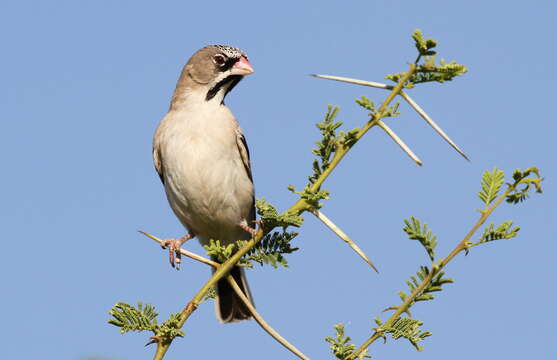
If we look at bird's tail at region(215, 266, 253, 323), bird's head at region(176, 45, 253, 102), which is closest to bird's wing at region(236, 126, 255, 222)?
bird's head at region(176, 45, 253, 102)

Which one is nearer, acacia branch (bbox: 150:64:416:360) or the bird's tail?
acacia branch (bbox: 150:64:416:360)

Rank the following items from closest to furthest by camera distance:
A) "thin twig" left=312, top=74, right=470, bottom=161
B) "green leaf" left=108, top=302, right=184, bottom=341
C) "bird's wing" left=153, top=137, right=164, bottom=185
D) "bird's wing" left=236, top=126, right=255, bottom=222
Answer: "thin twig" left=312, top=74, right=470, bottom=161
"green leaf" left=108, top=302, right=184, bottom=341
"bird's wing" left=236, top=126, right=255, bottom=222
"bird's wing" left=153, top=137, right=164, bottom=185

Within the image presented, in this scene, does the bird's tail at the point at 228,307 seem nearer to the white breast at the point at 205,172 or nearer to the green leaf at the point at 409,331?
the white breast at the point at 205,172

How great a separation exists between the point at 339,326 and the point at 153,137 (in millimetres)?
4506

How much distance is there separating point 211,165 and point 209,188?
21cm

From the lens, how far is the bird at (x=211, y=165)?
20.8ft

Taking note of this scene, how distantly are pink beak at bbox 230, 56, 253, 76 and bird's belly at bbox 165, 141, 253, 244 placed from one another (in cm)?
85

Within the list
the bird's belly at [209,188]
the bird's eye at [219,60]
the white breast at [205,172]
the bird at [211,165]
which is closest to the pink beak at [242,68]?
the bird at [211,165]

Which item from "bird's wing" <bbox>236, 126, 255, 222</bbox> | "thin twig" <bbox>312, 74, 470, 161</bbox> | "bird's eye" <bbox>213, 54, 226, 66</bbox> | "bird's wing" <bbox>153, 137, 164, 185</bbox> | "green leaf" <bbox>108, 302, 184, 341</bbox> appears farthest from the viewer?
"bird's eye" <bbox>213, 54, 226, 66</bbox>

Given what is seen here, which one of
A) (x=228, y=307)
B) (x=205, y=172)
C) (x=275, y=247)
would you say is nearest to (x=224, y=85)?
(x=205, y=172)

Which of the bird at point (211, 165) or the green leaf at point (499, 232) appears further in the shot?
the bird at point (211, 165)

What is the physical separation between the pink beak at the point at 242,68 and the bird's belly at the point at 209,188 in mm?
846

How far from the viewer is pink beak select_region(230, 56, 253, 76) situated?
6.83 meters

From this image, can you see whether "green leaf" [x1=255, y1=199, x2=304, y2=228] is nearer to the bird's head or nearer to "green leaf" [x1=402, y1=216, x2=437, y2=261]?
"green leaf" [x1=402, y1=216, x2=437, y2=261]
